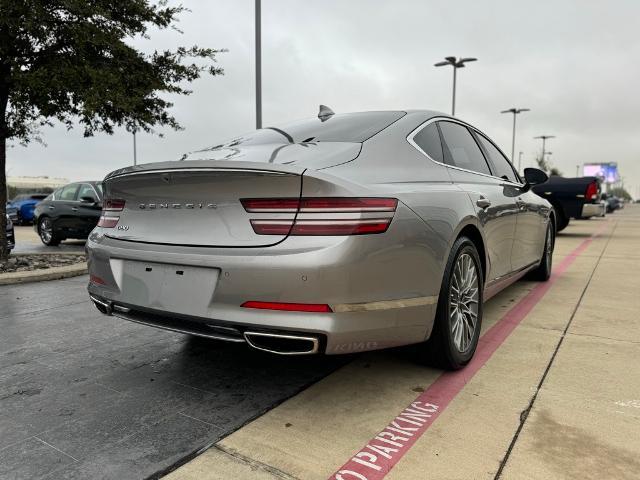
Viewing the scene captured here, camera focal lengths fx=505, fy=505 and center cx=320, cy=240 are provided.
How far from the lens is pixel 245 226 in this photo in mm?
2289

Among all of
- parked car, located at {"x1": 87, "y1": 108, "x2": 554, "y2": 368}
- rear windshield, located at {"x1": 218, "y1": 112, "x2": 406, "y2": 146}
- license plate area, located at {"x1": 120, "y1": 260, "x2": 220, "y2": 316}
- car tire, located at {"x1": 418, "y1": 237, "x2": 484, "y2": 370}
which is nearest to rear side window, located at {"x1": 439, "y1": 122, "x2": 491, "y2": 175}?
parked car, located at {"x1": 87, "y1": 108, "x2": 554, "y2": 368}

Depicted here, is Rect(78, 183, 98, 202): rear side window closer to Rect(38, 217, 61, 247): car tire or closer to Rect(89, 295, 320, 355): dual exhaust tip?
Rect(38, 217, 61, 247): car tire

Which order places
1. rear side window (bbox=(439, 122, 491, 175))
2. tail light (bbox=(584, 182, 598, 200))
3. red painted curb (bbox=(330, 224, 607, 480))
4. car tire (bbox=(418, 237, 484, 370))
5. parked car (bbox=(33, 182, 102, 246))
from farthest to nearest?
tail light (bbox=(584, 182, 598, 200)) → parked car (bbox=(33, 182, 102, 246)) → rear side window (bbox=(439, 122, 491, 175)) → car tire (bbox=(418, 237, 484, 370)) → red painted curb (bbox=(330, 224, 607, 480))

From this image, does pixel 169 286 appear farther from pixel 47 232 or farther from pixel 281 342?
pixel 47 232

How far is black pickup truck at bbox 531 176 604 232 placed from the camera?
38.9 ft

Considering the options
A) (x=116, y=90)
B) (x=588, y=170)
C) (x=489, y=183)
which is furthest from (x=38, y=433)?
(x=588, y=170)

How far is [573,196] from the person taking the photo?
11930 mm

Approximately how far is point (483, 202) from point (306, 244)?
1646 mm

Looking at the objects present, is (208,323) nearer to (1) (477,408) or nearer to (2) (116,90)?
(1) (477,408)

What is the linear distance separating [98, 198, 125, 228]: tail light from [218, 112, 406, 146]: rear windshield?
2.75ft

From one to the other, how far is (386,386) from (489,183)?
1785mm

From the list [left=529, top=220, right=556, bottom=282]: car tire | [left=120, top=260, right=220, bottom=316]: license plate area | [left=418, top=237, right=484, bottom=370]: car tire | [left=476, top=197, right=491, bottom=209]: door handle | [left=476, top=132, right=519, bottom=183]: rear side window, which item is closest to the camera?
[left=120, top=260, right=220, bottom=316]: license plate area

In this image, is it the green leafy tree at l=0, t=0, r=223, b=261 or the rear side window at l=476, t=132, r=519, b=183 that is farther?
the green leafy tree at l=0, t=0, r=223, b=261

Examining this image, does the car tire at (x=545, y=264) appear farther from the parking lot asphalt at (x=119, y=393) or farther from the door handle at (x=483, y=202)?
the parking lot asphalt at (x=119, y=393)
